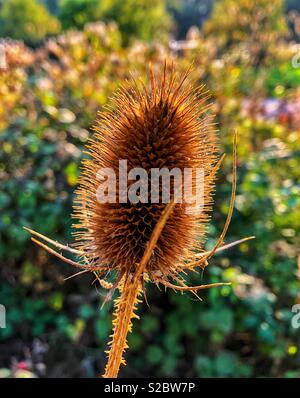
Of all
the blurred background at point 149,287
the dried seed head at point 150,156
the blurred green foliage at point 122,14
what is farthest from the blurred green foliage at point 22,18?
the dried seed head at point 150,156

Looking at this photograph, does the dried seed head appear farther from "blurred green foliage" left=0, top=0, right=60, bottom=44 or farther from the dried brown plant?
"blurred green foliage" left=0, top=0, right=60, bottom=44

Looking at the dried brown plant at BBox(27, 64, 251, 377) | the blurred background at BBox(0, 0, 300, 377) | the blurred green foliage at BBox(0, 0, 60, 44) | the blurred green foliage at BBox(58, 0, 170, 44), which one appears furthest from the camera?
the blurred green foliage at BBox(0, 0, 60, 44)

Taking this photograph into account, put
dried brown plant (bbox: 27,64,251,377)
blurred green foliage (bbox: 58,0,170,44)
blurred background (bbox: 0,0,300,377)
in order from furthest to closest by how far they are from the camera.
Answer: blurred green foliage (bbox: 58,0,170,44), blurred background (bbox: 0,0,300,377), dried brown plant (bbox: 27,64,251,377)

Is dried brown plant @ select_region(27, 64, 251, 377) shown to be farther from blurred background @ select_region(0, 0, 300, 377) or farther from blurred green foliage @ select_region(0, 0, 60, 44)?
blurred green foliage @ select_region(0, 0, 60, 44)

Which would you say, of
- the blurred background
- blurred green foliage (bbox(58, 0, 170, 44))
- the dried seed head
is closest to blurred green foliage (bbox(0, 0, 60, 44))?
blurred green foliage (bbox(58, 0, 170, 44))

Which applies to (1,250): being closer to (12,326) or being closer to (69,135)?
(12,326)

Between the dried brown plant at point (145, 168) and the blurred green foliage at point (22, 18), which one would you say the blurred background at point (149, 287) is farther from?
the blurred green foliage at point (22, 18)

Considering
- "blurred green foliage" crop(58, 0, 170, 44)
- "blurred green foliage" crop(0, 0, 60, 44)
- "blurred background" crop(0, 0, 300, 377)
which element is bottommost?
"blurred background" crop(0, 0, 300, 377)

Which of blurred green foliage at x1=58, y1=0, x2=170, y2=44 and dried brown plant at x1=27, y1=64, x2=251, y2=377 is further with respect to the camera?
blurred green foliage at x1=58, y1=0, x2=170, y2=44

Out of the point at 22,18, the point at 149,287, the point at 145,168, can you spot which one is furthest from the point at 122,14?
the point at 145,168

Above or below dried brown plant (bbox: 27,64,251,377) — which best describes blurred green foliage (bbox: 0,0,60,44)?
above
